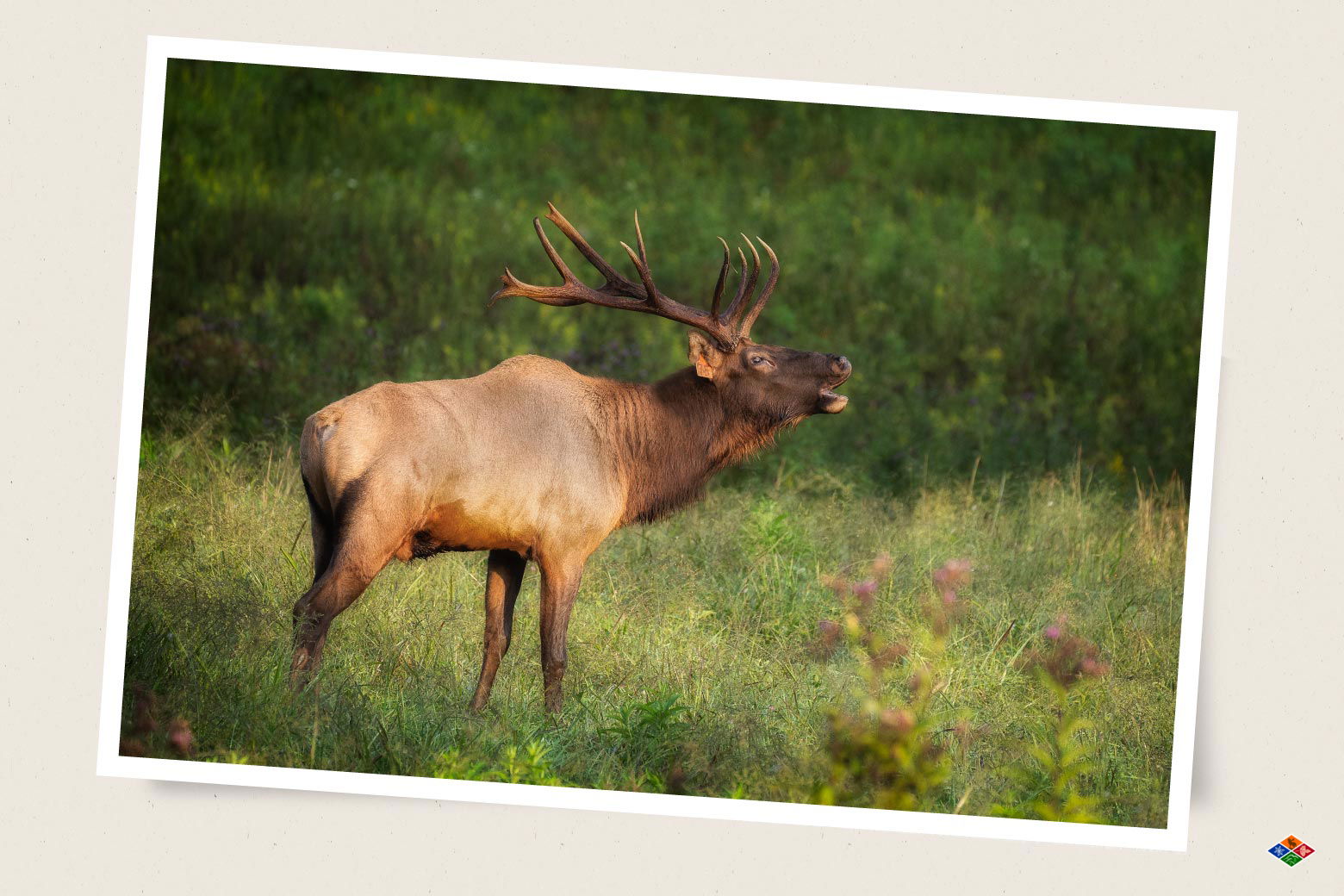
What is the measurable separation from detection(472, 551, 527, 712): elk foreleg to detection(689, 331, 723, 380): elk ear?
147cm

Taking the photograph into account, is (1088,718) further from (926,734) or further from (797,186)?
(797,186)

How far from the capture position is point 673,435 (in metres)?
7.91

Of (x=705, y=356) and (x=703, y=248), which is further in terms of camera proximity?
(x=703, y=248)

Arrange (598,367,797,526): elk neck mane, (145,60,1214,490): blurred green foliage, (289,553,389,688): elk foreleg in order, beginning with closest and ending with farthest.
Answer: (289,553,389,688): elk foreleg < (598,367,797,526): elk neck mane < (145,60,1214,490): blurred green foliage

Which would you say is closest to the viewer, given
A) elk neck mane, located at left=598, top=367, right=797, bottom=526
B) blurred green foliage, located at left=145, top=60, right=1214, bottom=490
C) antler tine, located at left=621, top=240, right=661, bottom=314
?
antler tine, located at left=621, top=240, right=661, bottom=314

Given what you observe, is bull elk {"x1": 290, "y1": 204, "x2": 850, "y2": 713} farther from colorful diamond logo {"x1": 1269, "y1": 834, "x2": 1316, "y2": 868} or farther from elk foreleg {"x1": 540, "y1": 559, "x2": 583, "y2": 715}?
colorful diamond logo {"x1": 1269, "y1": 834, "x2": 1316, "y2": 868}

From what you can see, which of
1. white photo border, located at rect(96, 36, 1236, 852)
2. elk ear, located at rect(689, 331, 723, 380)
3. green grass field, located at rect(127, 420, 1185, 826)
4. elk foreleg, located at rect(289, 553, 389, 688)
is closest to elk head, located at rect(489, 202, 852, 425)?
Answer: elk ear, located at rect(689, 331, 723, 380)

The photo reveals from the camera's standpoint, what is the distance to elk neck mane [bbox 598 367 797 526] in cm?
777

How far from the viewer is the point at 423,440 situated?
6688 millimetres

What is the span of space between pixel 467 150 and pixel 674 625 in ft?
33.4

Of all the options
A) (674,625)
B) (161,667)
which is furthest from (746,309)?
(161,667)

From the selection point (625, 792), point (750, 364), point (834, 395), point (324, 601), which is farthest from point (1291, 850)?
point (324, 601)

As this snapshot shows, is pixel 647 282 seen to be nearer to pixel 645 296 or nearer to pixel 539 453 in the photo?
pixel 645 296

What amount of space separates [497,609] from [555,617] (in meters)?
0.48
